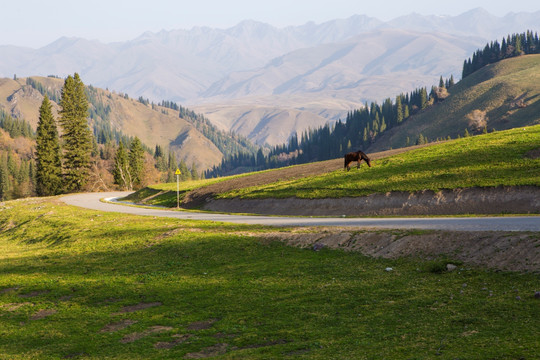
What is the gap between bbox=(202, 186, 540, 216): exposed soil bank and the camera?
37969mm

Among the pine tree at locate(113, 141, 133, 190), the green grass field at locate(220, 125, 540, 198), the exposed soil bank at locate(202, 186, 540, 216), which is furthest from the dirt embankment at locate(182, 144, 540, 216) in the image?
the pine tree at locate(113, 141, 133, 190)

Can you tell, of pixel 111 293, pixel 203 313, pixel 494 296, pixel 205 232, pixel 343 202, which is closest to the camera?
pixel 494 296

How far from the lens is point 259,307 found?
19.3m

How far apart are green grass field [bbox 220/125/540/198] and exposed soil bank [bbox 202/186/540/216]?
890mm

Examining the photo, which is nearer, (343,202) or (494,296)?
(494,296)

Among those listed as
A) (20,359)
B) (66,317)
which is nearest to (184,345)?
(20,359)

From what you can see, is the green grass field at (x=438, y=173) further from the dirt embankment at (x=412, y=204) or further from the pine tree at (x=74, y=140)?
the pine tree at (x=74, y=140)

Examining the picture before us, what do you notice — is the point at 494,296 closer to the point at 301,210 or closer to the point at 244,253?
the point at 244,253

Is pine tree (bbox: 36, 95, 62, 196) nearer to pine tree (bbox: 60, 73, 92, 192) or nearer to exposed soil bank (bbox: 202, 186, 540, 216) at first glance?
pine tree (bbox: 60, 73, 92, 192)

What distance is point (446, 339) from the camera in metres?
13.8

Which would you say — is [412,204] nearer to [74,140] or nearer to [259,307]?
[259,307]

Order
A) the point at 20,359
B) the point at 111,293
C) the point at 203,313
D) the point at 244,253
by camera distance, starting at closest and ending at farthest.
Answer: the point at 20,359, the point at 203,313, the point at 111,293, the point at 244,253

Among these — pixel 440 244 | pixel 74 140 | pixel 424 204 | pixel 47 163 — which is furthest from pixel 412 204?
pixel 47 163

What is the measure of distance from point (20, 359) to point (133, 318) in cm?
470
